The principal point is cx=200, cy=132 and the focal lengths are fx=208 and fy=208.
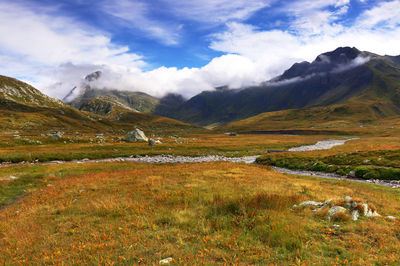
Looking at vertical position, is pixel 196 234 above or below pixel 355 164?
above

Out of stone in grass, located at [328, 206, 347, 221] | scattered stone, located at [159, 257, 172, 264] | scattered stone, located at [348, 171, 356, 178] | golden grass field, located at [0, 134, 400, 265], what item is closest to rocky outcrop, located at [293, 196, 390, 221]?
stone in grass, located at [328, 206, 347, 221]

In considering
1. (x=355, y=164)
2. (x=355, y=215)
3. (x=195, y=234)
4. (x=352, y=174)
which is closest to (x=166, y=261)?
(x=195, y=234)

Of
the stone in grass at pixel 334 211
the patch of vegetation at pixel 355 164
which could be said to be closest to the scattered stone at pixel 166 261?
the stone in grass at pixel 334 211

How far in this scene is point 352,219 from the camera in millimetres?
8938

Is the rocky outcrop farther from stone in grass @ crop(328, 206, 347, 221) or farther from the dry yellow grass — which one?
the dry yellow grass

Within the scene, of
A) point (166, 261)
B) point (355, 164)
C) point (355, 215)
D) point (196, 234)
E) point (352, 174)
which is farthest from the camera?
point (355, 164)

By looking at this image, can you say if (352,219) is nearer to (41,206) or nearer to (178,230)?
(178,230)

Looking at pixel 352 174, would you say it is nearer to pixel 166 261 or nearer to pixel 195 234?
pixel 195 234

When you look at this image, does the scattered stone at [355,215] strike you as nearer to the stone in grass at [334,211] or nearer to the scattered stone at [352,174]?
the stone in grass at [334,211]

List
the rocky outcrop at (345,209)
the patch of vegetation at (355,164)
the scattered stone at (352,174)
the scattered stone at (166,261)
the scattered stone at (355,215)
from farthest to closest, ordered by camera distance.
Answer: the scattered stone at (352,174) → the patch of vegetation at (355,164) → the rocky outcrop at (345,209) → the scattered stone at (355,215) → the scattered stone at (166,261)

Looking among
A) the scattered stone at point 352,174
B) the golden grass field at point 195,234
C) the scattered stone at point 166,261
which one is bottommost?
the scattered stone at point 352,174

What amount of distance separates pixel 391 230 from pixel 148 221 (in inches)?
374

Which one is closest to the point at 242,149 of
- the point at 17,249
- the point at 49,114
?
the point at 17,249

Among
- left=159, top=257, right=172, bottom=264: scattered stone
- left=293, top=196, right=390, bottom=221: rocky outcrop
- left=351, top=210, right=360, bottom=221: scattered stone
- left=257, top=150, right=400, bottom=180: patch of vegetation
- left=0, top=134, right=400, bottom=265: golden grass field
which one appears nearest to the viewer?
left=159, top=257, right=172, bottom=264: scattered stone
